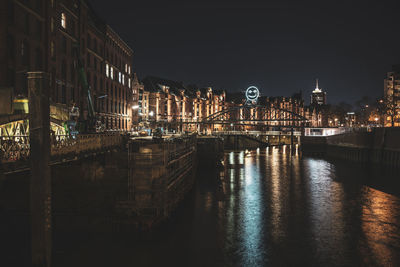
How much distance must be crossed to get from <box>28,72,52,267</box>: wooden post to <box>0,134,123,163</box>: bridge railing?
8.14 meters

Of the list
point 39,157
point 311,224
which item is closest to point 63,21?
point 39,157

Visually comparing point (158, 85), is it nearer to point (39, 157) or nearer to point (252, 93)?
point (252, 93)

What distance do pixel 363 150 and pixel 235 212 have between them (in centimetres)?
3712

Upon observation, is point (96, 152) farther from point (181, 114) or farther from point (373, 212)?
point (181, 114)

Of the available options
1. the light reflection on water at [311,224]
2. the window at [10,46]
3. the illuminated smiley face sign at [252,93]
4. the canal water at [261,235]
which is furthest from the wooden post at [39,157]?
the illuminated smiley face sign at [252,93]

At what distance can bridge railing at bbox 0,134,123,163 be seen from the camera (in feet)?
54.5

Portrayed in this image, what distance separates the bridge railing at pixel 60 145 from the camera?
16.6m

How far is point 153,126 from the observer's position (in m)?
96.8

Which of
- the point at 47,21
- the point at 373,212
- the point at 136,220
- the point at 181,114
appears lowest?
the point at 373,212

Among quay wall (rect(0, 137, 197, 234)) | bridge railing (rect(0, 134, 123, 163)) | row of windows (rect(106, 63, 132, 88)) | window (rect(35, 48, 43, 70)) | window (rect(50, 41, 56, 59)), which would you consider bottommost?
quay wall (rect(0, 137, 197, 234))

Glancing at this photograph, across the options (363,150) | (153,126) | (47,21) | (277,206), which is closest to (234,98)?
(153,126)

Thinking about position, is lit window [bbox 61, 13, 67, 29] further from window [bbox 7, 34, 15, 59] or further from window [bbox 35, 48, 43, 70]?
window [bbox 7, 34, 15, 59]

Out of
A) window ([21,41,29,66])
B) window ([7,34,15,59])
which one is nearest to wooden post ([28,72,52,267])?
window ([7,34,15,59])

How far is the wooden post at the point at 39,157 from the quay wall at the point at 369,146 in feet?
139
